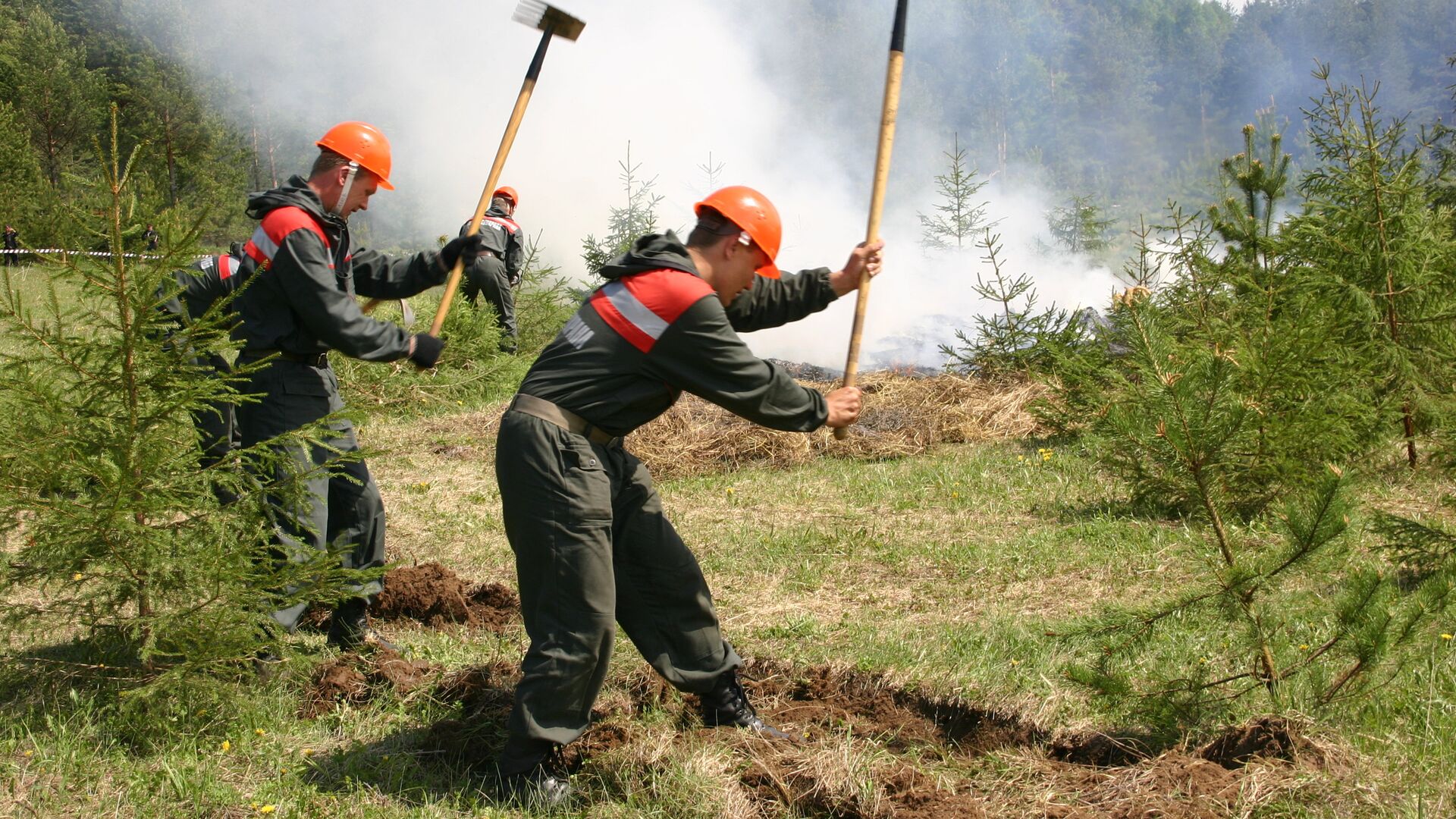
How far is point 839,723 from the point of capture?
4.05 metres

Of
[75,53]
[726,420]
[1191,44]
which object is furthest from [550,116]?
[1191,44]

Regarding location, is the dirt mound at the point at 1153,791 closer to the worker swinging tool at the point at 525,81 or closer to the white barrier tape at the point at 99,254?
the worker swinging tool at the point at 525,81

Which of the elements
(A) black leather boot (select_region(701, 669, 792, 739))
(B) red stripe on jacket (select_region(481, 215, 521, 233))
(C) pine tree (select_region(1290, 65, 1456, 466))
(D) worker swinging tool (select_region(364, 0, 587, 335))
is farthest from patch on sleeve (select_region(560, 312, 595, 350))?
(B) red stripe on jacket (select_region(481, 215, 521, 233))

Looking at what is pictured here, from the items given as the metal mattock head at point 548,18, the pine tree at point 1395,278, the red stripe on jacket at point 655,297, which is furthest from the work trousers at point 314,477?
the pine tree at point 1395,278

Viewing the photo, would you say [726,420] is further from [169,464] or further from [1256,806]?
[1256,806]

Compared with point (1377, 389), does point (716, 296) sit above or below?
below

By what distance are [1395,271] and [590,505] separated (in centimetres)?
569

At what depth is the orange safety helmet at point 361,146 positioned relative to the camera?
15.4 feet

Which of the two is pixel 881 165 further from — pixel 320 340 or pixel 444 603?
pixel 444 603

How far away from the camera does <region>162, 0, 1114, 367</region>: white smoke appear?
83.8 ft

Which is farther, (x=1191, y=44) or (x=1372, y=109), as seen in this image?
(x=1191, y=44)

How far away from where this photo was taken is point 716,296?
3.58 m

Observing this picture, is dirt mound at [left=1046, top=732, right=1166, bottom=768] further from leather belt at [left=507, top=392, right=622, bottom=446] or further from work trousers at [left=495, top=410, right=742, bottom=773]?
leather belt at [left=507, top=392, right=622, bottom=446]

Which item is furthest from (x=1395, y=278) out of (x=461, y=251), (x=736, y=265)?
(x=461, y=251)
